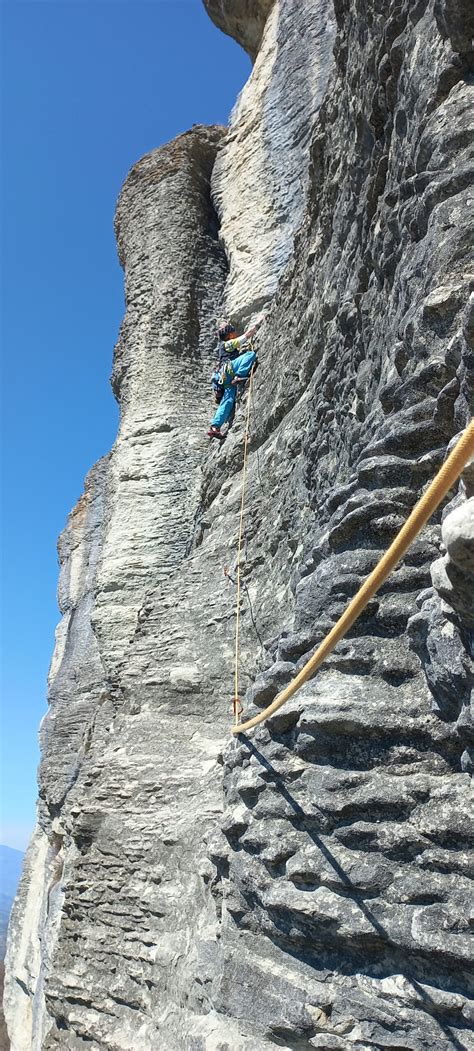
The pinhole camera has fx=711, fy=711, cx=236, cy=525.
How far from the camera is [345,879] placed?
2721 mm

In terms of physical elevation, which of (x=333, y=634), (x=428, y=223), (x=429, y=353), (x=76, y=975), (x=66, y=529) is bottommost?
(x=76, y=975)

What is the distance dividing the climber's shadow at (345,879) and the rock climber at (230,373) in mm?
5565

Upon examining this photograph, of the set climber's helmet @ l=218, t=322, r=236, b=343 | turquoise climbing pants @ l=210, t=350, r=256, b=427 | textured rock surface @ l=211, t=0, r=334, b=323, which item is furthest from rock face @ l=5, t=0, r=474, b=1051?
climber's helmet @ l=218, t=322, r=236, b=343

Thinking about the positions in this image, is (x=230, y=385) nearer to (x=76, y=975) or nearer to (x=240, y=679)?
(x=240, y=679)

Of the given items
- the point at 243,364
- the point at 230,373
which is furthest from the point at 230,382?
the point at 243,364

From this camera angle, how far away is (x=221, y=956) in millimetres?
3338

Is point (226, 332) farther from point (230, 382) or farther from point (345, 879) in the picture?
point (345, 879)

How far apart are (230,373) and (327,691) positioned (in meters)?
5.91

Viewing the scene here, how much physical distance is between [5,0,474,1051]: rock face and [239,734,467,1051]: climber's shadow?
0.01 meters

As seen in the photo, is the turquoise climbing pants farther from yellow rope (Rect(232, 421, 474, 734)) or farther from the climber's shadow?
yellow rope (Rect(232, 421, 474, 734))

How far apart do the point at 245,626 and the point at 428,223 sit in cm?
393

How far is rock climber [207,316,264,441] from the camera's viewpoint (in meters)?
8.38

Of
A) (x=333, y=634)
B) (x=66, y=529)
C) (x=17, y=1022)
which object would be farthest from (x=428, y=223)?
(x=66, y=529)

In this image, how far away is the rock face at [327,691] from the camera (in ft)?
8.42
